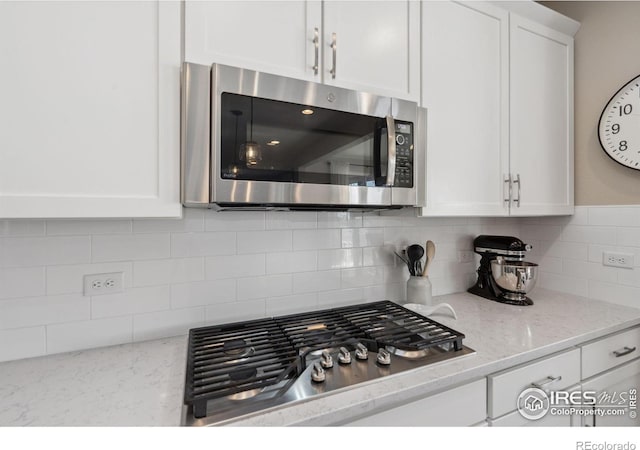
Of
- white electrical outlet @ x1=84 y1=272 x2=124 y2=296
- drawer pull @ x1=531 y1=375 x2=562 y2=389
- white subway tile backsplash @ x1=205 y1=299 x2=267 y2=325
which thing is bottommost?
drawer pull @ x1=531 y1=375 x2=562 y2=389

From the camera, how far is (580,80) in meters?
1.65

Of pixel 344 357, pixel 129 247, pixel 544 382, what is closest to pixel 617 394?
pixel 544 382

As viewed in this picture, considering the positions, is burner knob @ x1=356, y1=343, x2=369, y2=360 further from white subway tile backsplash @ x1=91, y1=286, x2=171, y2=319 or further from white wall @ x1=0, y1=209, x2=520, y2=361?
white subway tile backsplash @ x1=91, y1=286, x2=171, y2=319

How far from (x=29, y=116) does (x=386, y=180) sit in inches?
38.9

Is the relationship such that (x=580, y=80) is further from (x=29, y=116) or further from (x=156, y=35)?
(x=29, y=116)

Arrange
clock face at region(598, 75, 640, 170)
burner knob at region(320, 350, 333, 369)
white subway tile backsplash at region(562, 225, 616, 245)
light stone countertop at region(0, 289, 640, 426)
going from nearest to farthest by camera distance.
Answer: light stone countertop at region(0, 289, 640, 426) → burner knob at region(320, 350, 333, 369) → clock face at region(598, 75, 640, 170) → white subway tile backsplash at region(562, 225, 616, 245)

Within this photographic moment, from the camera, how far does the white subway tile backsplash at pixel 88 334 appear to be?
1.00 metres

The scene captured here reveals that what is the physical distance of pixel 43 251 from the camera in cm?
98

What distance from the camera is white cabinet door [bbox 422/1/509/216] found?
126 centimetres

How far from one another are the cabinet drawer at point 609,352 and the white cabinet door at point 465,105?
2.05 ft

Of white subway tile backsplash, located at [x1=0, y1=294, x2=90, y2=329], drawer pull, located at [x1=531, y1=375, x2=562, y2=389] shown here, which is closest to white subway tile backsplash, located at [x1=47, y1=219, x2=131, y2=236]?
white subway tile backsplash, located at [x1=0, y1=294, x2=90, y2=329]

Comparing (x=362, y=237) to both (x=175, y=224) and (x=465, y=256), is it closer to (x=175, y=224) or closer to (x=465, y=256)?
(x=465, y=256)

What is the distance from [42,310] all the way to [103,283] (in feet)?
0.59

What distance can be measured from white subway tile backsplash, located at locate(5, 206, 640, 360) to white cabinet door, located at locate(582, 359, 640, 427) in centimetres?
37
